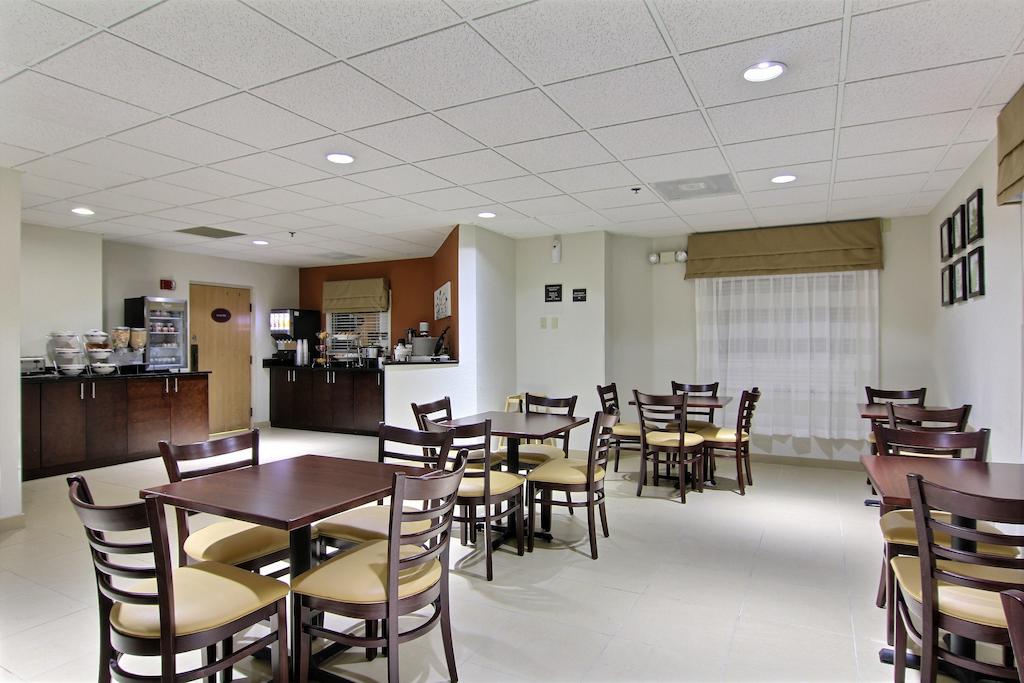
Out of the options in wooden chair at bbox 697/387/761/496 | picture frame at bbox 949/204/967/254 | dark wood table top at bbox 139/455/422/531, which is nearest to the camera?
dark wood table top at bbox 139/455/422/531

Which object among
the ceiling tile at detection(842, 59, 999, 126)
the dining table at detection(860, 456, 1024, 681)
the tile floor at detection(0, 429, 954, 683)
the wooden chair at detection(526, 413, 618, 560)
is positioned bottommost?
the tile floor at detection(0, 429, 954, 683)

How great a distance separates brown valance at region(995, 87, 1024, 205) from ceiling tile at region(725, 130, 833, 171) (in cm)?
83

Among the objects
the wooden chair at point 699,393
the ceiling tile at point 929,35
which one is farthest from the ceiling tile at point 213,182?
the wooden chair at point 699,393

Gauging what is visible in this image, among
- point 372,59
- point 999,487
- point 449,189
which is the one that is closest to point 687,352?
point 449,189

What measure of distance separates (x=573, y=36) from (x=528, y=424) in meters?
2.45

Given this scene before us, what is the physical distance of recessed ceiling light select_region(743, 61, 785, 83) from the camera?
2600 mm

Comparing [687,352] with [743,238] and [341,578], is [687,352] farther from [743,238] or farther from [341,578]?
[341,578]

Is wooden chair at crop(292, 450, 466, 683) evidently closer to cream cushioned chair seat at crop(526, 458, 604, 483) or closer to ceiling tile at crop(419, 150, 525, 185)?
cream cushioned chair seat at crop(526, 458, 604, 483)

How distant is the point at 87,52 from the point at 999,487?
14.1ft

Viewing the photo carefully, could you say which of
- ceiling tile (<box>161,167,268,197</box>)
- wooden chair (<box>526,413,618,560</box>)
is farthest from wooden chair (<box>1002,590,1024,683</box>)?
ceiling tile (<box>161,167,268,197</box>)

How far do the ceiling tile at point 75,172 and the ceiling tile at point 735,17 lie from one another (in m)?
4.21

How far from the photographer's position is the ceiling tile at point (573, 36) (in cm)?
220

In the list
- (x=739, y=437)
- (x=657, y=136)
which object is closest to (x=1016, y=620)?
(x=657, y=136)

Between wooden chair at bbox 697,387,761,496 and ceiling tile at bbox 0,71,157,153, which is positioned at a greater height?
ceiling tile at bbox 0,71,157,153
